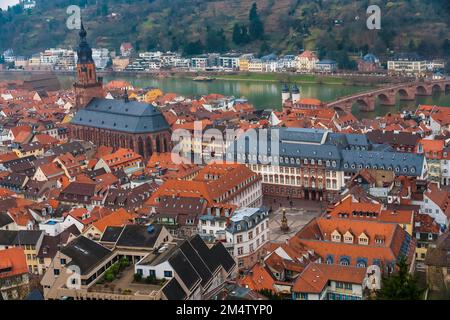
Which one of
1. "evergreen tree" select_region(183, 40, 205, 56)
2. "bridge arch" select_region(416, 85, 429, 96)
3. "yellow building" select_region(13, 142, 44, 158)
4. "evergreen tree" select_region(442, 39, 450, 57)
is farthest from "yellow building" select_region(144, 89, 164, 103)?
"evergreen tree" select_region(442, 39, 450, 57)

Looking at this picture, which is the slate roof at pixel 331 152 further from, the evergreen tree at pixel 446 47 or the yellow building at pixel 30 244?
the evergreen tree at pixel 446 47

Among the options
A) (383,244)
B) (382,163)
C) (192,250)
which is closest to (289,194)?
(382,163)

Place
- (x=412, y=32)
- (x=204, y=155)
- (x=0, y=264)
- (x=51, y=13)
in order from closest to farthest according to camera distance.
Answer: (x=0, y=264) → (x=204, y=155) → (x=412, y=32) → (x=51, y=13)

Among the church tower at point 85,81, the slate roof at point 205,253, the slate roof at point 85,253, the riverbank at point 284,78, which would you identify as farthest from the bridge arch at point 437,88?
the slate roof at point 85,253

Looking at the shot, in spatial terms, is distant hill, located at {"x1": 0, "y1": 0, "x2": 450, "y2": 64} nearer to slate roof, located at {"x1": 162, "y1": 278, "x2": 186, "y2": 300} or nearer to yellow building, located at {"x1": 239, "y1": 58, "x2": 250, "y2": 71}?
yellow building, located at {"x1": 239, "y1": 58, "x2": 250, "y2": 71}

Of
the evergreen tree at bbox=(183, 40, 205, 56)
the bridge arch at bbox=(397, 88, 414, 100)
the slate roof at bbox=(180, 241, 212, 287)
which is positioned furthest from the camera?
the evergreen tree at bbox=(183, 40, 205, 56)
